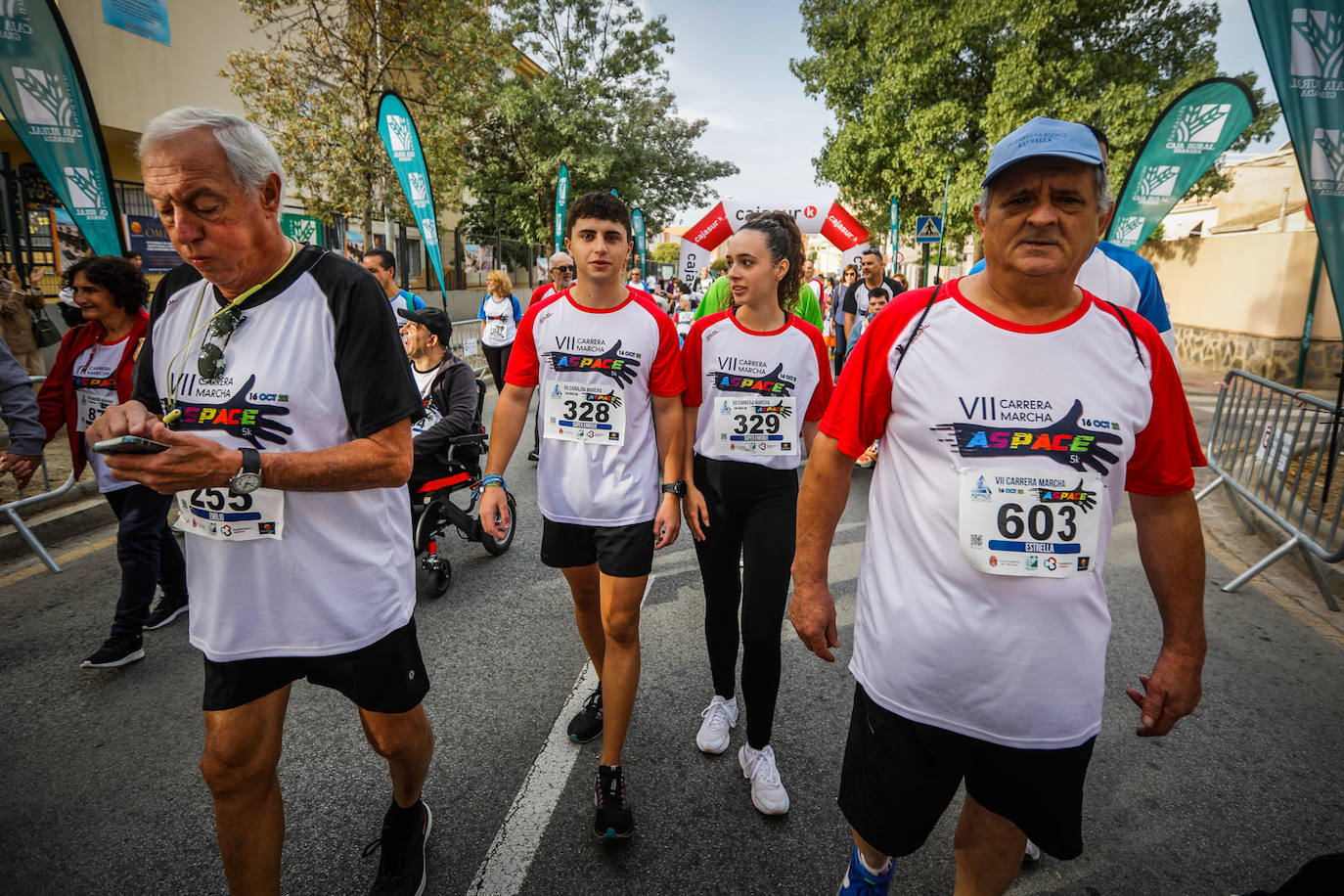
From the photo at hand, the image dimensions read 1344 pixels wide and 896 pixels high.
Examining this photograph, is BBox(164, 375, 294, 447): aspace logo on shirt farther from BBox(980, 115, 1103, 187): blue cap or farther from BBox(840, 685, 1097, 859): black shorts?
BBox(980, 115, 1103, 187): blue cap

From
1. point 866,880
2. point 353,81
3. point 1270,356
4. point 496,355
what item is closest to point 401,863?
point 866,880

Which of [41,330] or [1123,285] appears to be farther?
[41,330]

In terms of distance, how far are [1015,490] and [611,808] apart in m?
1.69

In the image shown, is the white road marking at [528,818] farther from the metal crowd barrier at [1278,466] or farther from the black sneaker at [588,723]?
the metal crowd barrier at [1278,466]

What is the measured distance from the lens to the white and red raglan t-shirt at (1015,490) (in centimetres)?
146

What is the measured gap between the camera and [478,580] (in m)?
4.55

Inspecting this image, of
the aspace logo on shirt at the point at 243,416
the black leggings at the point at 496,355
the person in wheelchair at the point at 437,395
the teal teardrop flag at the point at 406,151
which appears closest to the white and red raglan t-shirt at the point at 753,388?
the aspace logo on shirt at the point at 243,416

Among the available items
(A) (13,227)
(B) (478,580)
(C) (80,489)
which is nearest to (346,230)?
(A) (13,227)

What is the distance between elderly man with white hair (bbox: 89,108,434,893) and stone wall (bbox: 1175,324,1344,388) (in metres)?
15.4

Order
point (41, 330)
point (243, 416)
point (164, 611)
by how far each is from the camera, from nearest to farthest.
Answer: point (243, 416) → point (164, 611) → point (41, 330)

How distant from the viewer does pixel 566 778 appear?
2.63 meters

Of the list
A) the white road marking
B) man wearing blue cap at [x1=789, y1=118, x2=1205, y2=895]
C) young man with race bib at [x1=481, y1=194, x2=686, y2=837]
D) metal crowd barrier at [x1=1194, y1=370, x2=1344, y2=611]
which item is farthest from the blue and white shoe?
metal crowd barrier at [x1=1194, y1=370, x2=1344, y2=611]

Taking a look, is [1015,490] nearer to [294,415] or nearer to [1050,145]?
[1050,145]

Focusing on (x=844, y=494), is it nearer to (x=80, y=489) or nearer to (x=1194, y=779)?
(x=1194, y=779)
